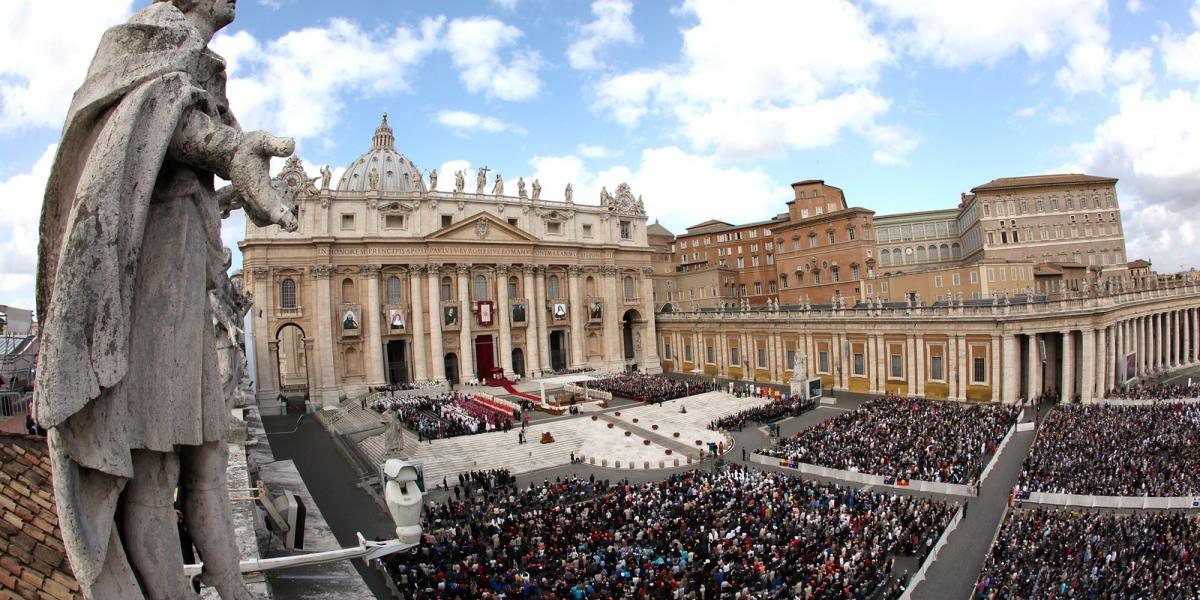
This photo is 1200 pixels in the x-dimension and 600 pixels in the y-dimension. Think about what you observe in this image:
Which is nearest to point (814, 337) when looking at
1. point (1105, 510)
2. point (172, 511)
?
point (1105, 510)

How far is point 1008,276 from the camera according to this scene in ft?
173

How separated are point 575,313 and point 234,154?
5724 cm

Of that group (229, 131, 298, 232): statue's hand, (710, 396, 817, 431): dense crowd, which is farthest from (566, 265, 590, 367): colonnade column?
(229, 131, 298, 232): statue's hand

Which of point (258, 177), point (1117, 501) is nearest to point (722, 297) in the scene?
point (1117, 501)

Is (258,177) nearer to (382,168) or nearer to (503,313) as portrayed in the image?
(503,313)

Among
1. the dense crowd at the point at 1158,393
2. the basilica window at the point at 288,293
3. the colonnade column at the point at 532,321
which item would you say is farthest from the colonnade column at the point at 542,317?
the dense crowd at the point at 1158,393

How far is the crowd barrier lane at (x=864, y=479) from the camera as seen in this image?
23.1m

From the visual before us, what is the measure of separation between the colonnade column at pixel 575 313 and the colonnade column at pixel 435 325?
12.4 metres

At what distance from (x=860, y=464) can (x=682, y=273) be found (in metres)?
53.5

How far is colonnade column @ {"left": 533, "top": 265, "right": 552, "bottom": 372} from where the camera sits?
57875 mm

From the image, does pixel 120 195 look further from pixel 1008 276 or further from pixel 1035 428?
pixel 1008 276

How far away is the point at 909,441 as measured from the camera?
90.8ft

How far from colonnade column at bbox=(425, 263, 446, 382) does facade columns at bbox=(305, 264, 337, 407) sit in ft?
24.5

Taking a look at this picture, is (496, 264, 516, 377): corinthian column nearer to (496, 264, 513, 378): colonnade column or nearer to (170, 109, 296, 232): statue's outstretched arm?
(496, 264, 513, 378): colonnade column
